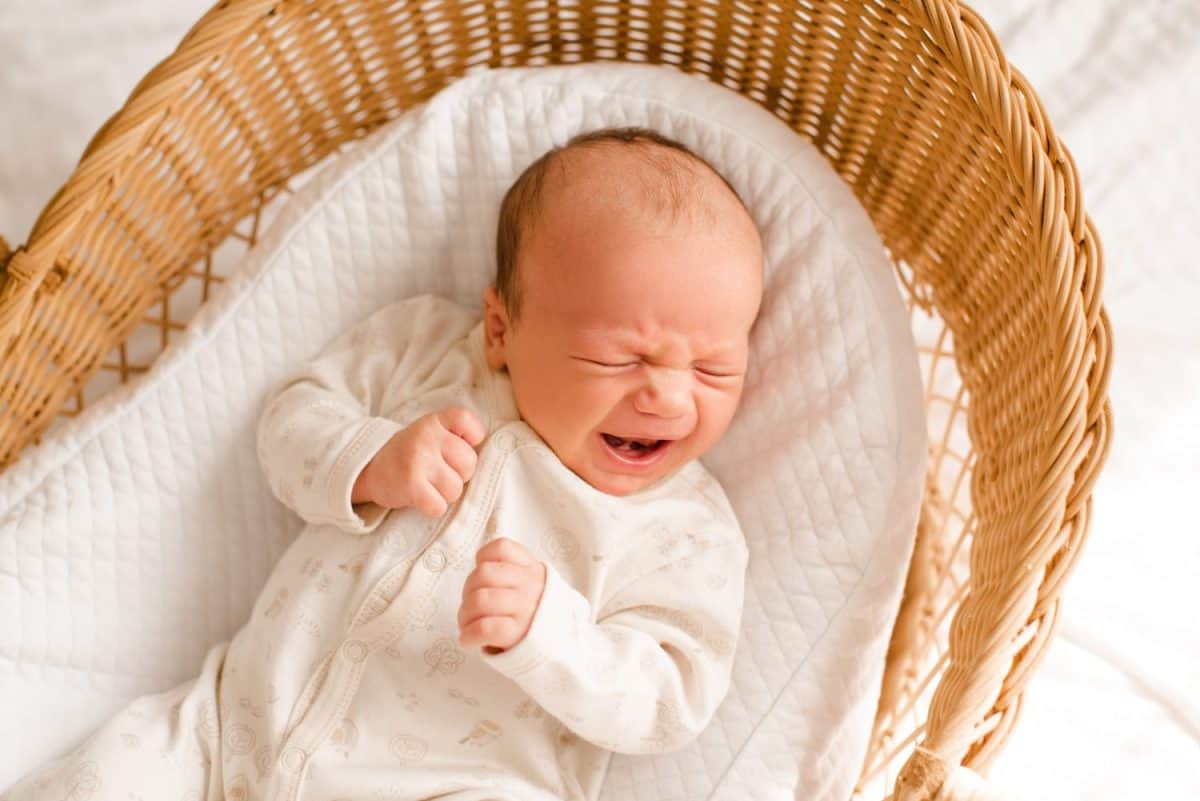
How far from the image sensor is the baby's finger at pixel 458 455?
4.41 feet

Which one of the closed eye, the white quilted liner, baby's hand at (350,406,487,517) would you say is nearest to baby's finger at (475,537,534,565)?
baby's hand at (350,406,487,517)

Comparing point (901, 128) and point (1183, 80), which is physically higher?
point (901, 128)

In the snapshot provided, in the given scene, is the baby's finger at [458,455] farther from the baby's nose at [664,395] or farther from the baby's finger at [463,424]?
the baby's nose at [664,395]

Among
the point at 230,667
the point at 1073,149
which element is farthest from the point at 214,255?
the point at 1073,149

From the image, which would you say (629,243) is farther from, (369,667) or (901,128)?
(369,667)

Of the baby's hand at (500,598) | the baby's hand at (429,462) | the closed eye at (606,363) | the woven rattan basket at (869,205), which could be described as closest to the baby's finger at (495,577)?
the baby's hand at (500,598)

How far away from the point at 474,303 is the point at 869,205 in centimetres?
54

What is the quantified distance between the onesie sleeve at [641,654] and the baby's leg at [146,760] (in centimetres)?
38

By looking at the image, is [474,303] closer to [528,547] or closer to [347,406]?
[347,406]

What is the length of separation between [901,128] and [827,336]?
279 mm

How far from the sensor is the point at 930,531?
67.1 inches

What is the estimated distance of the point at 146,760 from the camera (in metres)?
1.34

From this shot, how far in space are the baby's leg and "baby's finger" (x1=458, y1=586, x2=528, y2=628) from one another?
1.28 feet

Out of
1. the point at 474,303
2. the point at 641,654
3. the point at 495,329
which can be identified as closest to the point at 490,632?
the point at 641,654
